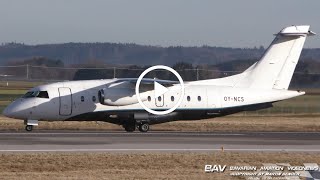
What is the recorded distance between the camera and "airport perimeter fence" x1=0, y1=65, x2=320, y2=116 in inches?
2927

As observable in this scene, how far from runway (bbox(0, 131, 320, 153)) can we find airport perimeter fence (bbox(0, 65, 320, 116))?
3229 cm

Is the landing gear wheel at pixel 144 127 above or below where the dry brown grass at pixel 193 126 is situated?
above

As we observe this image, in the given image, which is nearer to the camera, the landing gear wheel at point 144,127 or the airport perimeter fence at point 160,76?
the landing gear wheel at point 144,127

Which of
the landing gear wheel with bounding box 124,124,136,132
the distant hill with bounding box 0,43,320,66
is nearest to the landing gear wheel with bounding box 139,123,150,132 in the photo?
the landing gear wheel with bounding box 124,124,136,132

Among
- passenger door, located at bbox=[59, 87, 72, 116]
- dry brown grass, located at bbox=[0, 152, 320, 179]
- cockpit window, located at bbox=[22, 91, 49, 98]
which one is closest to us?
dry brown grass, located at bbox=[0, 152, 320, 179]

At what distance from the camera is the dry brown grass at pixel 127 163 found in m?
21.6

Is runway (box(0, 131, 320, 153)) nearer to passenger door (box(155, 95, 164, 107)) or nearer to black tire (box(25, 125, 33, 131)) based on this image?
black tire (box(25, 125, 33, 131))

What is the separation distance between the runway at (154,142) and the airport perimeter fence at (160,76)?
1271 inches

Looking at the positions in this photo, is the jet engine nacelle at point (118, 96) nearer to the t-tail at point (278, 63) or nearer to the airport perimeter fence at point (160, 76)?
the t-tail at point (278, 63)

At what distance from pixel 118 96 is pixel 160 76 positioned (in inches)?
1839

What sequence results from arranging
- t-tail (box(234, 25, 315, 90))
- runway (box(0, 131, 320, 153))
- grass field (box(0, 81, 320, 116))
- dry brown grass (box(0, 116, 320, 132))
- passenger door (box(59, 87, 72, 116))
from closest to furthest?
runway (box(0, 131, 320, 153))
passenger door (box(59, 87, 72, 116))
t-tail (box(234, 25, 315, 90))
dry brown grass (box(0, 116, 320, 132))
grass field (box(0, 81, 320, 116))

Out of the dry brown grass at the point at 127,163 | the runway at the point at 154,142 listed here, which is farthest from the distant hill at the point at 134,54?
the dry brown grass at the point at 127,163

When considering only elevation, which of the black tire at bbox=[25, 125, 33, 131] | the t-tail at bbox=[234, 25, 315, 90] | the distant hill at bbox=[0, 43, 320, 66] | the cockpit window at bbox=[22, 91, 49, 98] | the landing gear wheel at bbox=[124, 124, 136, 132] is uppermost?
the distant hill at bbox=[0, 43, 320, 66]

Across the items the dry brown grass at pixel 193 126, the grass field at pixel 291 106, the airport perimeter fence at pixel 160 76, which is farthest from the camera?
the airport perimeter fence at pixel 160 76
